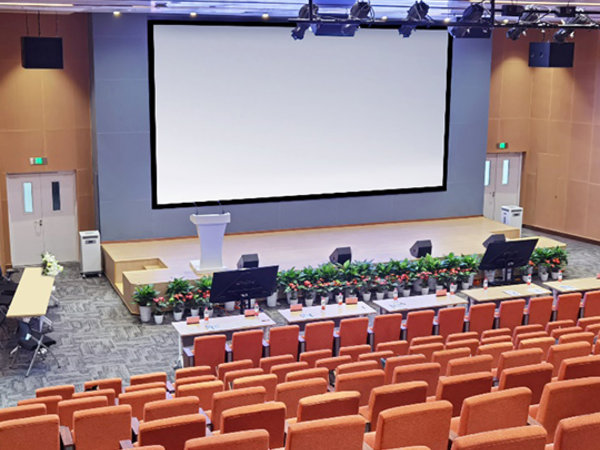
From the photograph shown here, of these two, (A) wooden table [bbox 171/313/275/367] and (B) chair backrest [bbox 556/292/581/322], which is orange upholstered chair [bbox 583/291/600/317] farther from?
(A) wooden table [bbox 171/313/275/367]

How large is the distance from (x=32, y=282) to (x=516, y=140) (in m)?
12.6

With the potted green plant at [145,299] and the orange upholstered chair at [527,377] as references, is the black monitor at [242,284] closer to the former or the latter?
the potted green plant at [145,299]

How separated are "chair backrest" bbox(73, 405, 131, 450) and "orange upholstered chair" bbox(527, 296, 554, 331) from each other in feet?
22.4

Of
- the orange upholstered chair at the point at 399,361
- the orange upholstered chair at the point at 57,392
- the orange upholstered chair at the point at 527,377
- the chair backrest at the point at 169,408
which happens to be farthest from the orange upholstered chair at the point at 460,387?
the orange upholstered chair at the point at 57,392

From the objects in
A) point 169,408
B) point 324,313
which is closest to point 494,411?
point 169,408

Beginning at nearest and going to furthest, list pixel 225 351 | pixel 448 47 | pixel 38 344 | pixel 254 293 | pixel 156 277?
pixel 225 351 < pixel 38 344 < pixel 254 293 < pixel 156 277 < pixel 448 47

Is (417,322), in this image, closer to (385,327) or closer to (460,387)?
(385,327)

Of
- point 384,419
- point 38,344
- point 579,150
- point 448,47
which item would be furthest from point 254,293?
point 579,150

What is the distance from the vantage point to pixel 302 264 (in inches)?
592

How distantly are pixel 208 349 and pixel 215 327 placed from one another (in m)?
0.83

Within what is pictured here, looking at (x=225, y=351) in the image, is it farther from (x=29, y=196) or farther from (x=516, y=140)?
(x=516, y=140)

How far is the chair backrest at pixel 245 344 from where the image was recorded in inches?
392

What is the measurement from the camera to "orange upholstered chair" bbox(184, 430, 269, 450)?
4.64m

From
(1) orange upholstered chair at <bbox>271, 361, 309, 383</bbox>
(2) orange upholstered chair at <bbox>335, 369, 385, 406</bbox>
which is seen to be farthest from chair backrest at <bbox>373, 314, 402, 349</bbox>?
(2) orange upholstered chair at <bbox>335, 369, 385, 406</bbox>
